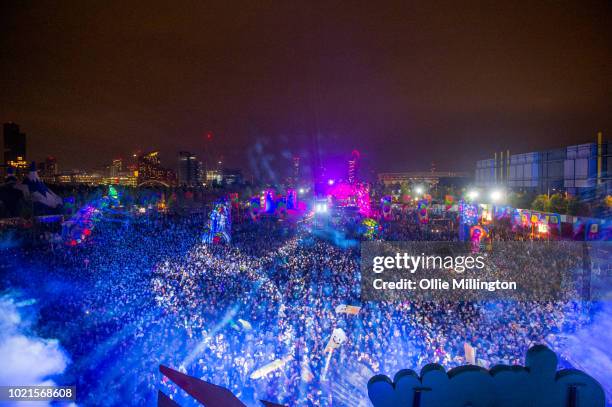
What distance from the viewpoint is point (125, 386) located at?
6855mm

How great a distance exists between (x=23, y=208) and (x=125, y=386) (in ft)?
85.2

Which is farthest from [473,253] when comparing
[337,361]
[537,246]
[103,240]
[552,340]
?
[103,240]

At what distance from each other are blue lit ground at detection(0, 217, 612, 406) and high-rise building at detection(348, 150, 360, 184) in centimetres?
3628

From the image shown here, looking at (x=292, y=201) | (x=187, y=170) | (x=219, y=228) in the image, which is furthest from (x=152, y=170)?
(x=219, y=228)

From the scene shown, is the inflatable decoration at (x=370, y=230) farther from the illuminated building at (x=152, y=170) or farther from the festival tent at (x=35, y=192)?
the illuminated building at (x=152, y=170)

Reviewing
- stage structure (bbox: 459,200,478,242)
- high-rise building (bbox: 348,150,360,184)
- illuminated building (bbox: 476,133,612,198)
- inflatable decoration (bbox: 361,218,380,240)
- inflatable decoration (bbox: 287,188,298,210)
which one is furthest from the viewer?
inflatable decoration (bbox: 287,188,298,210)

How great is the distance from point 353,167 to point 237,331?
4327 cm

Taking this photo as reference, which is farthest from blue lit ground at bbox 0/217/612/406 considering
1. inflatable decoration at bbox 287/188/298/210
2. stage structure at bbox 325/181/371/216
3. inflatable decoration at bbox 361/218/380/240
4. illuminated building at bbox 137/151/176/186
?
illuminated building at bbox 137/151/176/186

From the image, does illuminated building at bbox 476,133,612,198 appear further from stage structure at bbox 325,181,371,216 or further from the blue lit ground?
the blue lit ground

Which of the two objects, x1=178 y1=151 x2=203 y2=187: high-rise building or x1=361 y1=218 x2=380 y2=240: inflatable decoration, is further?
x1=178 y1=151 x2=203 y2=187: high-rise building

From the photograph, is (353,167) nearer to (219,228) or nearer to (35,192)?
(219,228)

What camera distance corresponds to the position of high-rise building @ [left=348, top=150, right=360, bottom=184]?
48.6 metres

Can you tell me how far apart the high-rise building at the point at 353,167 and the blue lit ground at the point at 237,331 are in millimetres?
36282

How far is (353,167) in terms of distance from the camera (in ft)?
166
